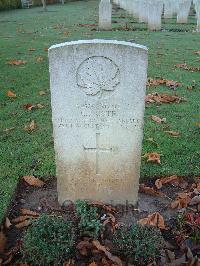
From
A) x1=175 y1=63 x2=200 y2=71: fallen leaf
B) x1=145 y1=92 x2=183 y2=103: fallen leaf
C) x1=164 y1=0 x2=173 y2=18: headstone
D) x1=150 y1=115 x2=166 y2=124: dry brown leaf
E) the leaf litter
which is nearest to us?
the leaf litter

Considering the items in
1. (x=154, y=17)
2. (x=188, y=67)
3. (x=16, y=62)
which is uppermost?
(x=154, y=17)

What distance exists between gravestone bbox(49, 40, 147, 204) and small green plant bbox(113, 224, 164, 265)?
60cm

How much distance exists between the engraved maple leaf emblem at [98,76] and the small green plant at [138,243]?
1.22 meters

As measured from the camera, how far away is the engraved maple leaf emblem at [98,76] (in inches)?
119

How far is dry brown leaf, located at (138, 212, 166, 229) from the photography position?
3.39m

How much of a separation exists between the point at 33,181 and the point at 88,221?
1.05 m

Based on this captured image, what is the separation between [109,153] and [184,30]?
13244 mm

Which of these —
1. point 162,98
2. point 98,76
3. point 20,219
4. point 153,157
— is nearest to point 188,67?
point 162,98

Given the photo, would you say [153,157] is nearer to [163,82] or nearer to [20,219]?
[20,219]

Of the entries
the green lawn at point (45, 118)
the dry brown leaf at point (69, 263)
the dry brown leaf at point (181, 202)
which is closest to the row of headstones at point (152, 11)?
the green lawn at point (45, 118)

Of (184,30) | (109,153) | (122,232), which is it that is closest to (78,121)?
(109,153)

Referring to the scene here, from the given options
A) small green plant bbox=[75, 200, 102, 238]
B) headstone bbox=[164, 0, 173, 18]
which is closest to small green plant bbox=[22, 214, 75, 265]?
small green plant bbox=[75, 200, 102, 238]

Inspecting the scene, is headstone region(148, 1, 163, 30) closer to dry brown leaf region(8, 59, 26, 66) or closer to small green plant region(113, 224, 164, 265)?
dry brown leaf region(8, 59, 26, 66)

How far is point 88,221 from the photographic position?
326cm
